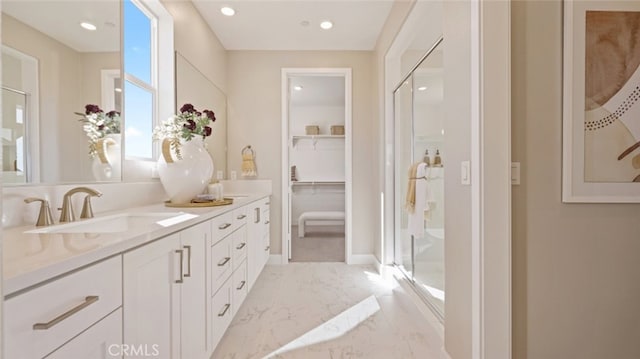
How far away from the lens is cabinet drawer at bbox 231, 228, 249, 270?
213cm

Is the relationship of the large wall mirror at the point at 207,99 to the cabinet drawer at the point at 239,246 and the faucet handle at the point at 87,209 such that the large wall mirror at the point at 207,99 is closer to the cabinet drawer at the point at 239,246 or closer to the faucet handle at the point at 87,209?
the cabinet drawer at the point at 239,246

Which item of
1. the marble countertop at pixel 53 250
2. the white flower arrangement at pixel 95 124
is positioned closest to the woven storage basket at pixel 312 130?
the white flower arrangement at pixel 95 124

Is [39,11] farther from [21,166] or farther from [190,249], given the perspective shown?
[190,249]

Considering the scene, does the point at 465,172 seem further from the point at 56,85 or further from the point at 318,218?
the point at 318,218

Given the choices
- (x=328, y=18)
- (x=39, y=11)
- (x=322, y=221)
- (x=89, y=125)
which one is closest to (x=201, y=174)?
(x=89, y=125)

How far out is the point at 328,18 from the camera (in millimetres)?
3010

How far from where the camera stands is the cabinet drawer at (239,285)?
2094mm

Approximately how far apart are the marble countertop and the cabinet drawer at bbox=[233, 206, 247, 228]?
890mm

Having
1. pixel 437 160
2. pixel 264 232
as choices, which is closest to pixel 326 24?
pixel 437 160

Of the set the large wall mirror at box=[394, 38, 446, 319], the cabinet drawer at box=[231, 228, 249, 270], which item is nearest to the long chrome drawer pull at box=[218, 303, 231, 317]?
the cabinet drawer at box=[231, 228, 249, 270]

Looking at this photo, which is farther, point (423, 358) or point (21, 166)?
point (423, 358)

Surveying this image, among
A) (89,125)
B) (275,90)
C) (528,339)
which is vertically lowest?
(528,339)

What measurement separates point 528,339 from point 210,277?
5.23 ft

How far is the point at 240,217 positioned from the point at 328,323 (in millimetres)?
1005
